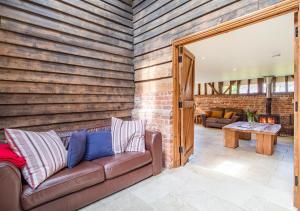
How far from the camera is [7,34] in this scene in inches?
75.9

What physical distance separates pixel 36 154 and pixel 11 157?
0.19 metres

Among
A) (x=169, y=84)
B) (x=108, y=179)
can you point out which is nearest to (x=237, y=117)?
(x=169, y=84)

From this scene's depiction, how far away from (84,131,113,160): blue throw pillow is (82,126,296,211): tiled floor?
1.73 ft

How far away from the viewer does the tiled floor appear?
1766 mm

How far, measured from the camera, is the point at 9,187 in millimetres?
1287

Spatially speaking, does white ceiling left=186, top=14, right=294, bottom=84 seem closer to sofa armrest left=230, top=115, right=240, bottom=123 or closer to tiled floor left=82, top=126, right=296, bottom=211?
sofa armrest left=230, top=115, right=240, bottom=123

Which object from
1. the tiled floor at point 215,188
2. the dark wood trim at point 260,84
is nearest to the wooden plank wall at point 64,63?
the tiled floor at point 215,188

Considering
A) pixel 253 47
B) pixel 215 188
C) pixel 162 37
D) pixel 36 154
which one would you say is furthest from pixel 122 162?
pixel 253 47

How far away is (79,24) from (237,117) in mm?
6479

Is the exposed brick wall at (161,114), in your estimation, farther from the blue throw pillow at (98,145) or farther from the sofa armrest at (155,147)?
the blue throw pillow at (98,145)

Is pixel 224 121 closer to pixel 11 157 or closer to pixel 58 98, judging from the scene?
pixel 58 98

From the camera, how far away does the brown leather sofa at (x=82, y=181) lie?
131 centimetres

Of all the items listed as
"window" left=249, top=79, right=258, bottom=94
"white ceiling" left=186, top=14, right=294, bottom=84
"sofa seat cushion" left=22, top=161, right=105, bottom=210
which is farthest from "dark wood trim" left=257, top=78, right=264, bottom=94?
"sofa seat cushion" left=22, top=161, right=105, bottom=210

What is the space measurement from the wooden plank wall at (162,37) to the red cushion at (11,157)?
1.90m
